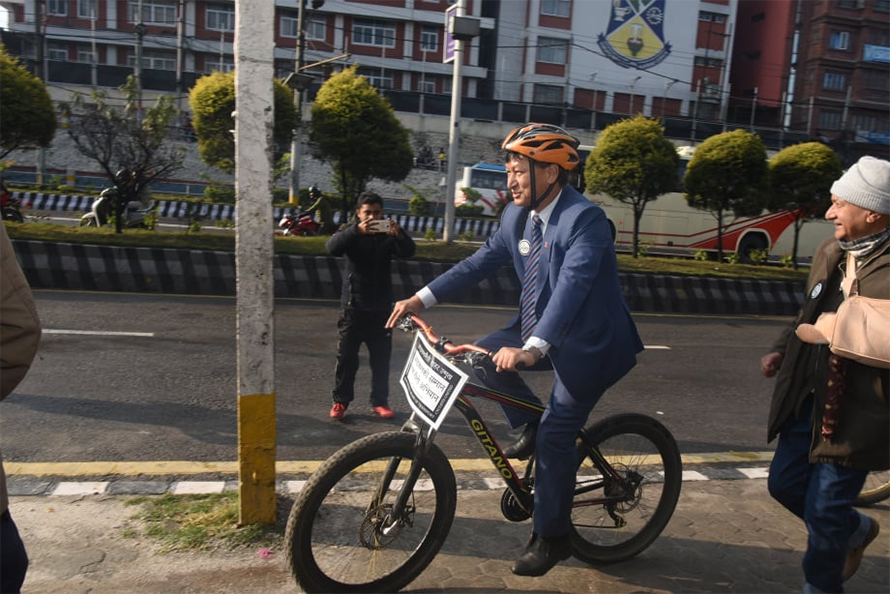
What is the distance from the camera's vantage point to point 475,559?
11.5ft

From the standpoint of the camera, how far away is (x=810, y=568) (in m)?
2.96

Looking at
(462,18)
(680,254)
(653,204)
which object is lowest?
(680,254)

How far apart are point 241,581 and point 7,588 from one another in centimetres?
112

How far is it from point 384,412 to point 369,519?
2.79 m

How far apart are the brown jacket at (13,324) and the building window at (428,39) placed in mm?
49973

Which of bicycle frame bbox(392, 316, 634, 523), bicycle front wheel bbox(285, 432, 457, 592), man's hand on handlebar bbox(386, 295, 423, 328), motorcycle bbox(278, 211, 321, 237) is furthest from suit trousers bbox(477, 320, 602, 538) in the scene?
motorcycle bbox(278, 211, 321, 237)

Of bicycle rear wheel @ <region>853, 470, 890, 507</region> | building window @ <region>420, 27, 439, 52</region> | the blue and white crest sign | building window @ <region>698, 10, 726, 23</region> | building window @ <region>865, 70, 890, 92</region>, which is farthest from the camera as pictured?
building window @ <region>865, 70, 890, 92</region>

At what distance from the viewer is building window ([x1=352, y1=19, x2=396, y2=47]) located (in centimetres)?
4856

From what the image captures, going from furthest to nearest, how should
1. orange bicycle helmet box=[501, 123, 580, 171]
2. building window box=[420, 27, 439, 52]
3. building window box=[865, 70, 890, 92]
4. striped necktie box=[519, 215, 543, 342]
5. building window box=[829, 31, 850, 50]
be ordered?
building window box=[865, 70, 890, 92]
building window box=[829, 31, 850, 50]
building window box=[420, 27, 439, 52]
striped necktie box=[519, 215, 543, 342]
orange bicycle helmet box=[501, 123, 580, 171]

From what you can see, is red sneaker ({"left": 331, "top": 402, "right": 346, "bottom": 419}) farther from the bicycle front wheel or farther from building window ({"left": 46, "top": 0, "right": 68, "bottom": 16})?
building window ({"left": 46, "top": 0, "right": 68, "bottom": 16})

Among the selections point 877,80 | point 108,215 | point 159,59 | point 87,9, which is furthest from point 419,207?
point 877,80

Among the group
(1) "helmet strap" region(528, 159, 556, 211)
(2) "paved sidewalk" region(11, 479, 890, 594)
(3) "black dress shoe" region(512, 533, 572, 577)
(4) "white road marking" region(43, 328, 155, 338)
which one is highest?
(1) "helmet strap" region(528, 159, 556, 211)

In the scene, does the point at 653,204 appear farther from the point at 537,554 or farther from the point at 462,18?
the point at 537,554

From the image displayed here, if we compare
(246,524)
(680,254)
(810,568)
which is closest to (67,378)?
(246,524)
